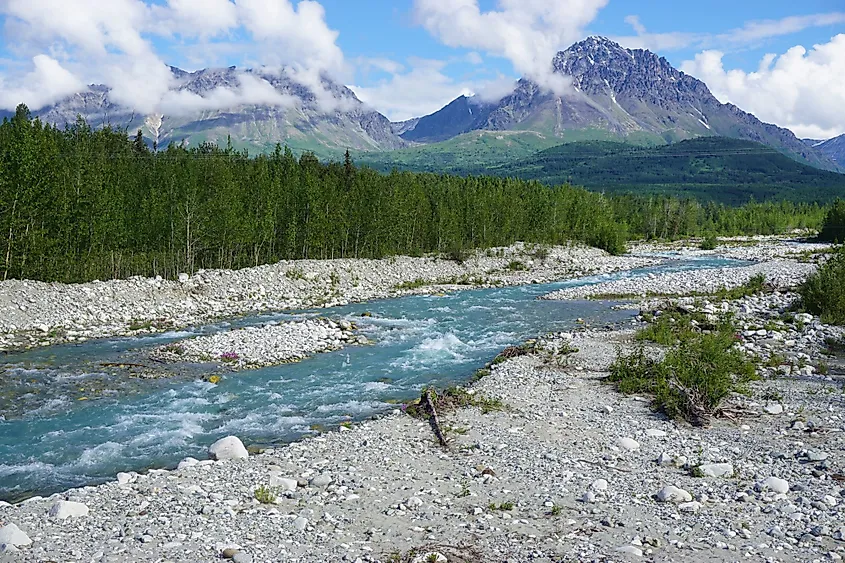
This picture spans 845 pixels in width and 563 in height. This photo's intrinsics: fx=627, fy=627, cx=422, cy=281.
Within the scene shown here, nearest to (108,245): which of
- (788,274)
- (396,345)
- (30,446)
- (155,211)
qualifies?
(155,211)

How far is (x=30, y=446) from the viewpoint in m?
15.2

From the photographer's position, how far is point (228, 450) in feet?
45.7

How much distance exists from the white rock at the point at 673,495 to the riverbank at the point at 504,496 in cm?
3

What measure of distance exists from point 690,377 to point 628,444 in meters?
4.18

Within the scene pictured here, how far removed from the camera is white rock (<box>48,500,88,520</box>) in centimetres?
1033

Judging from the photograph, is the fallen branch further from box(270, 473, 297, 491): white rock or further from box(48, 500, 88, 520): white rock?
box(48, 500, 88, 520): white rock

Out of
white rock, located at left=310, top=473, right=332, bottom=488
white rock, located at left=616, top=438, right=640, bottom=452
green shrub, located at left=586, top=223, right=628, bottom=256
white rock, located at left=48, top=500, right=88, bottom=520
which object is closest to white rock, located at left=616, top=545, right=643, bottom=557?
white rock, located at left=616, top=438, right=640, bottom=452

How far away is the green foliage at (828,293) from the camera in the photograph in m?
28.7

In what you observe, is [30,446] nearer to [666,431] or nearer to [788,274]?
[666,431]

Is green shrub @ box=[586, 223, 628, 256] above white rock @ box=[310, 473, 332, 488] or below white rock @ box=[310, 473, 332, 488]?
above

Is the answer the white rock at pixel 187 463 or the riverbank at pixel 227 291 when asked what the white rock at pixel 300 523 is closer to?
the white rock at pixel 187 463

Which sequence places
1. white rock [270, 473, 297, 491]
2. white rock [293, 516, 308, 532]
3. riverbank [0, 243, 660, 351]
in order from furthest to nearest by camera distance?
riverbank [0, 243, 660, 351], white rock [270, 473, 297, 491], white rock [293, 516, 308, 532]

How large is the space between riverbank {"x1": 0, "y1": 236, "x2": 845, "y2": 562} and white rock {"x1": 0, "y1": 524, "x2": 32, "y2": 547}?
0.25m

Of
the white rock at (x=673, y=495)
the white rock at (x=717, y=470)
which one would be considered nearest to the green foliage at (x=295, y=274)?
the white rock at (x=717, y=470)
